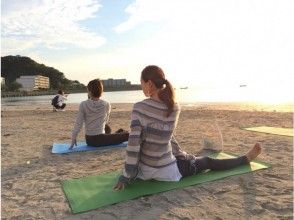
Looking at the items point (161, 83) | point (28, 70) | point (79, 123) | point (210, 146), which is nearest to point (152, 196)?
point (161, 83)

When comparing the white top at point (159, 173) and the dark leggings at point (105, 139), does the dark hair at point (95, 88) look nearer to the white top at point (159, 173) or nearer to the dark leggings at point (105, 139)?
the dark leggings at point (105, 139)

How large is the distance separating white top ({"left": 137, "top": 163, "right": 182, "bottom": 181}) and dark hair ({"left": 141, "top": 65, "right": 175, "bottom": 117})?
0.67 m

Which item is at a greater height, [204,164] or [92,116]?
[92,116]

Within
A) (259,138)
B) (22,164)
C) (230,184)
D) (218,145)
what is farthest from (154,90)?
(259,138)

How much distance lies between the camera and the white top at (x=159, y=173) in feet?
12.5

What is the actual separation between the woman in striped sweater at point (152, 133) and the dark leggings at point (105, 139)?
96.4 inches

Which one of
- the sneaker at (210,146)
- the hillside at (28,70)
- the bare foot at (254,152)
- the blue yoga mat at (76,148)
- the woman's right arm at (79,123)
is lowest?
the blue yoga mat at (76,148)

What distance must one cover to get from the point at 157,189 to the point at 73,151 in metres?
2.78

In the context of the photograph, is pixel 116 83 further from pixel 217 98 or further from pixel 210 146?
pixel 210 146

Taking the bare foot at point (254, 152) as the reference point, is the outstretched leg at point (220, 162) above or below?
below

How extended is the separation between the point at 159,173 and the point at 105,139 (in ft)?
8.48

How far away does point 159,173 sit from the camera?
3.83 metres

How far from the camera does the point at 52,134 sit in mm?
8812

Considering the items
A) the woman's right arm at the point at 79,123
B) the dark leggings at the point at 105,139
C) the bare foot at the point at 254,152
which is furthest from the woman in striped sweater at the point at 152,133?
the dark leggings at the point at 105,139
